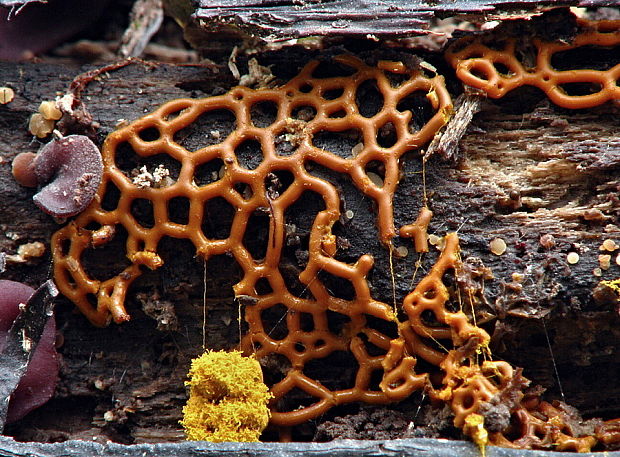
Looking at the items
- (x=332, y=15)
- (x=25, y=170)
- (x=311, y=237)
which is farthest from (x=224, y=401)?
(x=332, y=15)

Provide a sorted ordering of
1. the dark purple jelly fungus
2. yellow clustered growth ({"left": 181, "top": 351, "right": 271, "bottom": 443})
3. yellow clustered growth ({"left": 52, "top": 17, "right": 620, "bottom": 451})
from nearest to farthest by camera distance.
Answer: yellow clustered growth ({"left": 181, "top": 351, "right": 271, "bottom": 443})
yellow clustered growth ({"left": 52, "top": 17, "right": 620, "bottom": 451})
the dark purple jelly fungus

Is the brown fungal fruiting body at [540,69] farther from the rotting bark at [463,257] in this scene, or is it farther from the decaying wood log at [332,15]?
the decaying wood log at [332,15]

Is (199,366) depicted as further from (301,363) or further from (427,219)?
(427,219)

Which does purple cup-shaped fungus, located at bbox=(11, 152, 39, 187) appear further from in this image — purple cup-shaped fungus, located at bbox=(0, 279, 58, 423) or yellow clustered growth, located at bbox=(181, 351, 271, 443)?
yellow clustered growth, located at bbox=(181, 351, 271, 443)

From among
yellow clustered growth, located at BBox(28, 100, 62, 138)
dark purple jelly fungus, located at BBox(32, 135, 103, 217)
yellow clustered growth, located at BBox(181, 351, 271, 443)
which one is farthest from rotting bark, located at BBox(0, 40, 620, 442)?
yellow clustered growth, located at BBox(181, 351, 271, 443)

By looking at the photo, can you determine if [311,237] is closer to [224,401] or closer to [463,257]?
[463,257]
